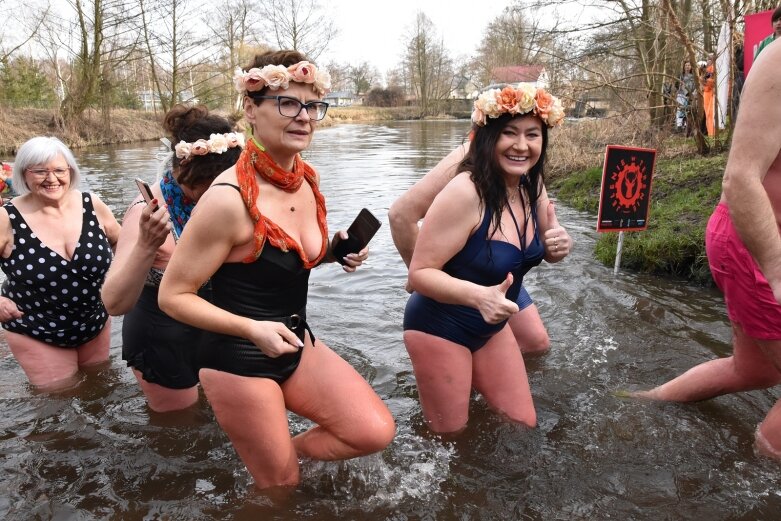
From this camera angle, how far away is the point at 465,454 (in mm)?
3246

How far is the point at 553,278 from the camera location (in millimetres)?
6844

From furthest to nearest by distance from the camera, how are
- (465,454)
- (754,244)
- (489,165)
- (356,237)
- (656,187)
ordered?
(656,187)
(465,454)
(489,165)
(356,237)
(754,244)

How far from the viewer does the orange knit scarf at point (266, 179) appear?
230 cm

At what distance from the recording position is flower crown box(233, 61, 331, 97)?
2369 mm

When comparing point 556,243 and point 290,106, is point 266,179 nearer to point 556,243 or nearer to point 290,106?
point 290,106

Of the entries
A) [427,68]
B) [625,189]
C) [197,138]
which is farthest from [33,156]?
[427,68]

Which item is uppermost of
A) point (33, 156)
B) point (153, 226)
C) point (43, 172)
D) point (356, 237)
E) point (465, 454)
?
point (33, 156)

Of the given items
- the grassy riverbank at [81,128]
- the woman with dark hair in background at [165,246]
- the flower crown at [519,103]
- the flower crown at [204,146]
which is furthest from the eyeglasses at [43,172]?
the grassy riverbank at [81,128]

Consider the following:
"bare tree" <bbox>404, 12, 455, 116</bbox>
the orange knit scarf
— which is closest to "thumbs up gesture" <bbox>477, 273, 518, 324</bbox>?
the orange knit scarf

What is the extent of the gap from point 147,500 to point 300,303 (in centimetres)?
131

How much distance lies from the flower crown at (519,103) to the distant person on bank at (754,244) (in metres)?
0.83

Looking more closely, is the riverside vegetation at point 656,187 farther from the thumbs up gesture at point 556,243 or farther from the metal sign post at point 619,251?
the thumbs up gesture at point 556,243

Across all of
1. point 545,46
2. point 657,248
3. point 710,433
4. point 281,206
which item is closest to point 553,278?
point 657,248

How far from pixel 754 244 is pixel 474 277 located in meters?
1.19
